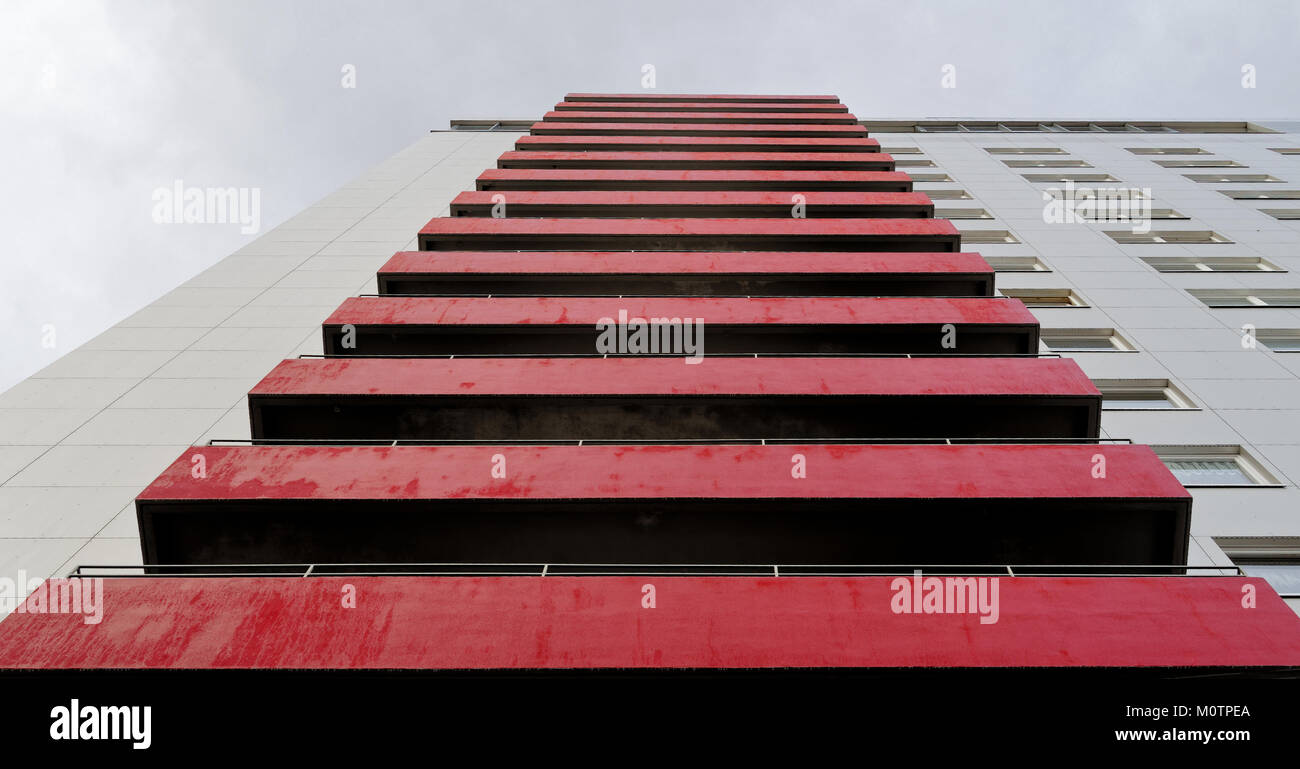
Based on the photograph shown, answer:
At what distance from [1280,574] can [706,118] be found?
2598cm

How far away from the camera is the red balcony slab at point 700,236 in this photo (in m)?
17.5

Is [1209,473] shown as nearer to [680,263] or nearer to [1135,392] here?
[1135,392]

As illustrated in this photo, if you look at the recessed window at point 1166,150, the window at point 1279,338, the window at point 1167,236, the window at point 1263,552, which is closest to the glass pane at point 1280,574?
the window at point 1263,552

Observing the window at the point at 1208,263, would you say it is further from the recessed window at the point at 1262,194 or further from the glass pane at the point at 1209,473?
the glass pane at the point at 1209,473

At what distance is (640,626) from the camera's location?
720cm

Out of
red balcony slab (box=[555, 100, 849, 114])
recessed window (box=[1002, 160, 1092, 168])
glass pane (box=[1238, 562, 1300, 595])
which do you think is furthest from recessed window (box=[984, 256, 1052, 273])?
red balcony slab (box=[555, 100, 849, 114])

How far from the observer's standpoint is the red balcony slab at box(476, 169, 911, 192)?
838 inches

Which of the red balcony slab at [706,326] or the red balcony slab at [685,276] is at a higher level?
the red balcony slab at [685,276]

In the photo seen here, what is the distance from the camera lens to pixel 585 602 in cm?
745

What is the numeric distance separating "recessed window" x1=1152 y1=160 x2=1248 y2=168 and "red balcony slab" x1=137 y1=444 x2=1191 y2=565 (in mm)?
24217

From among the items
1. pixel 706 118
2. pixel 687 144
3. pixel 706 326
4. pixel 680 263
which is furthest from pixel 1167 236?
pixel 706 118

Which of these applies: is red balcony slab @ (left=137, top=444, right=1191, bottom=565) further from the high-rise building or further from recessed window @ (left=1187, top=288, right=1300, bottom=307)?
recessed window @ (left=1187, top=288, right=1300, bottom=307)

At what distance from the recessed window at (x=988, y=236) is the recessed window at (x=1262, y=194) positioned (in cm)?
899
